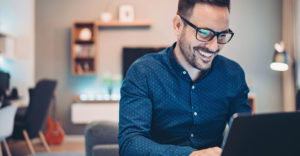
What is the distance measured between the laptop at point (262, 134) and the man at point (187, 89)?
466 mm

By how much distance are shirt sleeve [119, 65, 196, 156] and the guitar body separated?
3942 mm

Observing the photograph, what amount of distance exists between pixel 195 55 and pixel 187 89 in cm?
17

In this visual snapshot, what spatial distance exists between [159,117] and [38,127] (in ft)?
9.31

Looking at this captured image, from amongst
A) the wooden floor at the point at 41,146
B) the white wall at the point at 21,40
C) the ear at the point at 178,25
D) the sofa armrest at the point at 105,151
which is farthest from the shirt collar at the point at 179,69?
the white wall at the point at 21,40

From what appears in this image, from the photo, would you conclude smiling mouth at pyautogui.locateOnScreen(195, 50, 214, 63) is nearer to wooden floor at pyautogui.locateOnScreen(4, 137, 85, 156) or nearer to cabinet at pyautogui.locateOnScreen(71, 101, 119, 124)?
wooden floor at pyautogui.locateOnScreen(4, 137, 85, 156)

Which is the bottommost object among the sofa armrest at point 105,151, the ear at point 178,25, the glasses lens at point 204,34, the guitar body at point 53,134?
the guitar body at point 53,134

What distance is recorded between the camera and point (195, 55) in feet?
4.12

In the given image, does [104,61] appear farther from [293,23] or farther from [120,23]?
[293,23]

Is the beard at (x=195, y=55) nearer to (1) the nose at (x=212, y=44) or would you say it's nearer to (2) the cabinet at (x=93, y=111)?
(1) the nose at (x=212, y=44)

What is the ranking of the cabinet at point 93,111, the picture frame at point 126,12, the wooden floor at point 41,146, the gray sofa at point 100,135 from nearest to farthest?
the gray sofa at point 100,135
the wooden floor at point 41,146
the cabinet at point 93,111
the picture frame at point 126,12

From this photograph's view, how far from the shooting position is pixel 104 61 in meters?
5.49

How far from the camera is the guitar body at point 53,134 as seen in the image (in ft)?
16.1

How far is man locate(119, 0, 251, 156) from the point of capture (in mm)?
1206

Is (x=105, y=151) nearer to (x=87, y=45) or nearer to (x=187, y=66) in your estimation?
(x=187, y=66)
